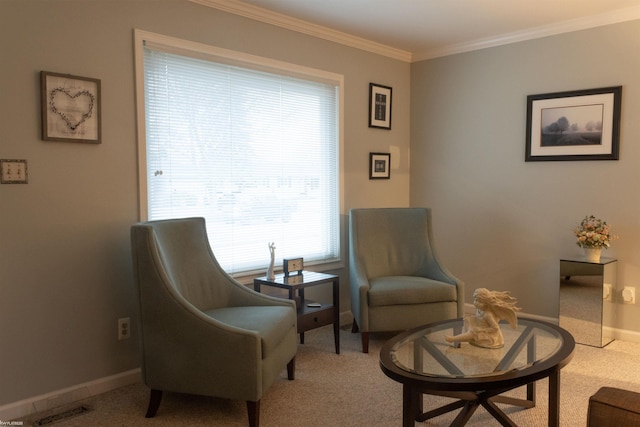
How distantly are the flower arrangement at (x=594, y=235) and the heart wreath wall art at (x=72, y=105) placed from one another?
339cm

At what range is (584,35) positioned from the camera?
157 inches

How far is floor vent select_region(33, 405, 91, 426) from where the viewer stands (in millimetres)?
2631

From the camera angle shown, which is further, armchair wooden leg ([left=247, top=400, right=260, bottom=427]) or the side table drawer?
the side table drawer

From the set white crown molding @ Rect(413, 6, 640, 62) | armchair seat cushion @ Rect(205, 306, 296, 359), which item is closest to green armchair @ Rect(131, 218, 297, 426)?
armchair seat cushion @ Rect(205, 306, 296, 359)

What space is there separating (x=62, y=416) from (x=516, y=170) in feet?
12.1

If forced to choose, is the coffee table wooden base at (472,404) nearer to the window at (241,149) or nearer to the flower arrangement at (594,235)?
the flower arrangement at (594,235)

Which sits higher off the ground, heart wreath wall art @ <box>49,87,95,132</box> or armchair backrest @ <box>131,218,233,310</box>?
heart wreath wall art @ <box>49,87,95,132</box>

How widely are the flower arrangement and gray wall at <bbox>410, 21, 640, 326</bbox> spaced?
10 cm

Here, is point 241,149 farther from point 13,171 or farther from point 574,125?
point 574,125

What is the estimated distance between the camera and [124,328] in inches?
122

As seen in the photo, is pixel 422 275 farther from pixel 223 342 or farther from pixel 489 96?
pixel 223 342

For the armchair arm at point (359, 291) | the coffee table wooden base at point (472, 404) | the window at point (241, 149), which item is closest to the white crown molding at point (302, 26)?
the window at point (241, 149)

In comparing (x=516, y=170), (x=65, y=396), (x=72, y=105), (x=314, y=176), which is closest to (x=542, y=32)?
(x=516, y=170)

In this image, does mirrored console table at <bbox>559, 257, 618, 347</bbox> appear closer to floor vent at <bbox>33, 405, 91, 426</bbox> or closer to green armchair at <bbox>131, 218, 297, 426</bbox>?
green armchair at <bbox>131, 218, 297, 426</bbox>
